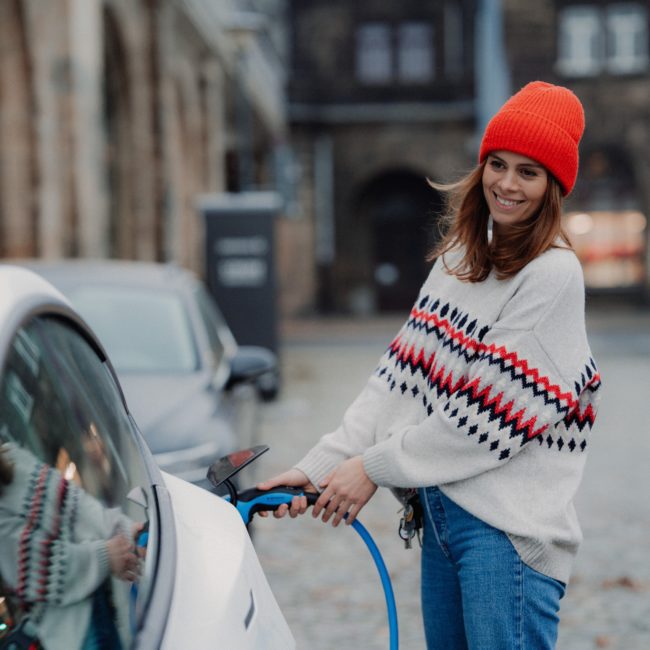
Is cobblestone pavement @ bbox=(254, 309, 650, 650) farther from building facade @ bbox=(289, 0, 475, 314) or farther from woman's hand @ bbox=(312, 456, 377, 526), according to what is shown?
building facade @ bbox=(289, 0, 475, 314)

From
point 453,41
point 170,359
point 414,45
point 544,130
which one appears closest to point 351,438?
point 544,130

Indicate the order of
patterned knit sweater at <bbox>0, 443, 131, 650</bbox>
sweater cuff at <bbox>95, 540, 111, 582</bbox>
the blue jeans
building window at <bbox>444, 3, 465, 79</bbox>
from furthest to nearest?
building window at <bbox>444, 3, 465, 79</bbox>, the blue jeans, sweater cuff at <bbox>95, 540, 111, 582</bbox>, patterned knit sweater at <bbox>0, 443, 131, 650</bbox>

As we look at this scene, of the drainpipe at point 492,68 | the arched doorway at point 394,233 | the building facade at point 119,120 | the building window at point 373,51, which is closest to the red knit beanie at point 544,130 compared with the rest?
the building facade at point 119,120

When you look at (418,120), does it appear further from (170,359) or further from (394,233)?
(170,359)

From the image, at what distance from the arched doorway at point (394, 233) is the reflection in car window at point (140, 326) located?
89.9ft

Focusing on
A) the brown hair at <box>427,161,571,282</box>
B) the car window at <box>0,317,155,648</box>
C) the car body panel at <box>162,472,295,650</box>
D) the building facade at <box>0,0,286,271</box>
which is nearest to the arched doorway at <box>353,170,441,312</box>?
the building facade at <box>0,0,286,271</box>

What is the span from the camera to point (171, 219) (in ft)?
55.4

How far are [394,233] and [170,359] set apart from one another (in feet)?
92.7

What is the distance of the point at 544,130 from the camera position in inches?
85.0

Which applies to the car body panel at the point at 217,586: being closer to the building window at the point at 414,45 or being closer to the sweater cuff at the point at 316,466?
the sweater cuff at the point at 316,466

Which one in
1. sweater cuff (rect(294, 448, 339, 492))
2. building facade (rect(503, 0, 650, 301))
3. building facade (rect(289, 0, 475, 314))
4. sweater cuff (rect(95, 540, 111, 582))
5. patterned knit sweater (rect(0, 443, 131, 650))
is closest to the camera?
patterned knit sweater (rect(0, 443, 131, 650))

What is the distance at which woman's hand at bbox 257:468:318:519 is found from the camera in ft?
7.20

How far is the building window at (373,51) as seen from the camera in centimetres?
3347

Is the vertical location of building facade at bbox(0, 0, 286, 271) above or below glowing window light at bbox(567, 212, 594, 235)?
above
